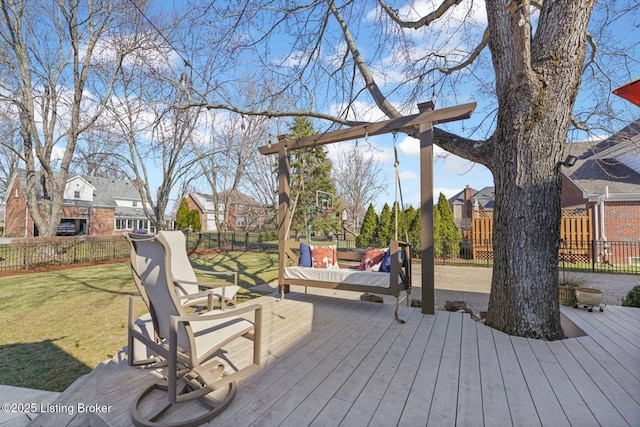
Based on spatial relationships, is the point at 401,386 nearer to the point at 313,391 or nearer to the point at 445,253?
the point at 313,391

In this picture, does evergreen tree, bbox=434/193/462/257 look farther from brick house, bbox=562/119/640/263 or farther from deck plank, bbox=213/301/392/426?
deck plank, bbox=213/301/392/426

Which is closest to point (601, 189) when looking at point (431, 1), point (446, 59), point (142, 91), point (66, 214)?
point (446, 59)

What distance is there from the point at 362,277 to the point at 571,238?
474 inches

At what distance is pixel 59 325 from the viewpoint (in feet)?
14.4

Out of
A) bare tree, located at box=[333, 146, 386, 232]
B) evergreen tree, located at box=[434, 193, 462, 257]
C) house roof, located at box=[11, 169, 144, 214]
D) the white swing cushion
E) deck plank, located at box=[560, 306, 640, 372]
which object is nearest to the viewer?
deck plank, located at box=[560, 306, 640, 372]

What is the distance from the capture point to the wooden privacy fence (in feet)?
37.3

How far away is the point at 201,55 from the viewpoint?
6.01 meters

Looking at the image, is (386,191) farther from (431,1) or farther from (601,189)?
(431,1)

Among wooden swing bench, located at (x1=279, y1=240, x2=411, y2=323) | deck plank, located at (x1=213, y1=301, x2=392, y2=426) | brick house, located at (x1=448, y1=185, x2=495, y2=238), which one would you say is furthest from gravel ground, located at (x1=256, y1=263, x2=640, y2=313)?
brick house, located at (x1=448, y1=185, x2=495, y2=238)

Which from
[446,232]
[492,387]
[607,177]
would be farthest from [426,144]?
[607,177]

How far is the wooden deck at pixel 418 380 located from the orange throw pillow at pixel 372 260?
128 centimetres

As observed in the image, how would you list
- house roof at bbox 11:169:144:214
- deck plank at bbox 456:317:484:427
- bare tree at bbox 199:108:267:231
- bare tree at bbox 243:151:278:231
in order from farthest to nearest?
house roof at bbox 11:169:144:214 < bare tree at bbox 243:151:278:231 < bare tree at bbox 199:108:267:231 < deck plank at bbox 456:317:484:427

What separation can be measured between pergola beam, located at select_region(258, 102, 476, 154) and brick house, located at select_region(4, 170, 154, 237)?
24.2 meters

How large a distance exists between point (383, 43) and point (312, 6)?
191cm
